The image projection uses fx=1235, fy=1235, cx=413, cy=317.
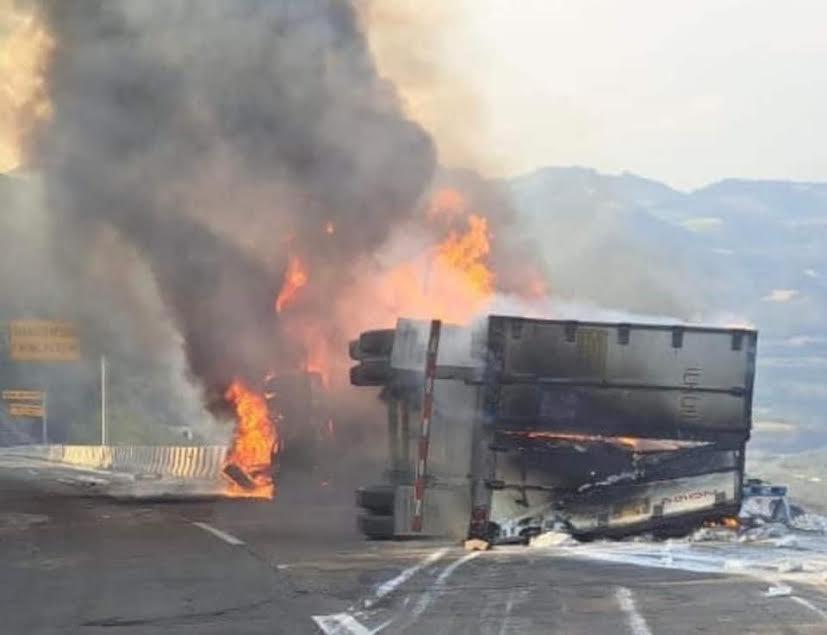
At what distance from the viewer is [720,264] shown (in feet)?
172

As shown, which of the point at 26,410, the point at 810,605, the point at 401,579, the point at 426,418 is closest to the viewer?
the point at 810,605

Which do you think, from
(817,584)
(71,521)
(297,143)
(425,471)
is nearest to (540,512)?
(425,471)

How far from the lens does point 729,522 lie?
39.9 ft

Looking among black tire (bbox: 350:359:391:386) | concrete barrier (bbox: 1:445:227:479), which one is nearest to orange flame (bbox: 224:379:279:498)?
concrete barrier (bbox: 1:445:227:479)

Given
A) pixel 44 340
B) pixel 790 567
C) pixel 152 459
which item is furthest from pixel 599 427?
pixel 44 340

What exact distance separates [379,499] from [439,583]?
328cm

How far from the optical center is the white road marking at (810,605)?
7663 millimetres

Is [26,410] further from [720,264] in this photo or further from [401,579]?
[401,579]

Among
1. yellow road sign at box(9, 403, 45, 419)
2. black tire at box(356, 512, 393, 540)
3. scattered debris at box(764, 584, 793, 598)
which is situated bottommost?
yellow road sign at box(9, 403, 45, 419)

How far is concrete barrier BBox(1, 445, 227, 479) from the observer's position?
94.7ft

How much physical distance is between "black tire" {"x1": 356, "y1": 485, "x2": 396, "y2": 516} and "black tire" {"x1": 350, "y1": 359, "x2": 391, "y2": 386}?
1.13 meters

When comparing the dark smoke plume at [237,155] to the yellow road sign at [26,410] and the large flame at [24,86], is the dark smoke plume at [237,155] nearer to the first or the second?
the large flame at [24,86]

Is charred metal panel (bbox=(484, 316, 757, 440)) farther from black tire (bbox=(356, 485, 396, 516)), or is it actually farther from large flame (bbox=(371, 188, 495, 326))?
large flame (bbox=(371, 188, 495, 326))

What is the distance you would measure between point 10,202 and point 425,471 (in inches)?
1608
